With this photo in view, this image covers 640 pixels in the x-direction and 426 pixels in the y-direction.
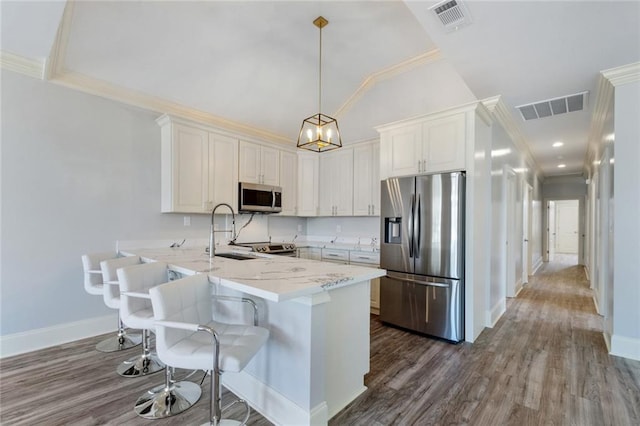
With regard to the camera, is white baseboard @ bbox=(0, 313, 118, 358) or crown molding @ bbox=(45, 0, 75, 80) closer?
crown molding @ bbox=(45, 0, 75, 80)

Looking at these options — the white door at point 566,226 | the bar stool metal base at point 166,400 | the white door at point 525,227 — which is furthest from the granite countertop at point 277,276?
the white door at point 566,226

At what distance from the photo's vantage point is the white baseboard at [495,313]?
3578 millimetres

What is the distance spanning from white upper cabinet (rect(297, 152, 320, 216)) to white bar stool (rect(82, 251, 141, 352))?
282 cm

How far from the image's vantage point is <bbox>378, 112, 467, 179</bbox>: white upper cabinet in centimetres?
313

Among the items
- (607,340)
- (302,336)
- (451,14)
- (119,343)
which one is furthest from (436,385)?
(119,343)

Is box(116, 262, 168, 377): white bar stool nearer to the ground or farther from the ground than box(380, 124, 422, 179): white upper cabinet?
nearer to the ground

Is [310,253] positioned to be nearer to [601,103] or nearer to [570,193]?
[601,103]

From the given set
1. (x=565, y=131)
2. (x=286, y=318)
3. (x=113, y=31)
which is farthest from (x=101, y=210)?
(x=565, y=131)

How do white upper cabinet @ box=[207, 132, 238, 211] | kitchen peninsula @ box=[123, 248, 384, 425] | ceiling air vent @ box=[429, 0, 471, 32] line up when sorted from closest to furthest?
kitchen peninsula @ box=[123, 248, 384, 425]
ceiling air vent @ box=[429, 0, 471, 32]
white upper cabinet @ box=[207, 132, 238, 211]

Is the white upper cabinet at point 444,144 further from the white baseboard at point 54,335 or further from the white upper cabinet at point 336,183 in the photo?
the white baseboard at point 54,335

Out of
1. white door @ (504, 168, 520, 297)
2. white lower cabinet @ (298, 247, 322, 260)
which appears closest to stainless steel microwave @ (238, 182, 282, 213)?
white lower cabinet @ (298, 247, 322, 260)

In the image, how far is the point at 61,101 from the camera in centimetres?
302

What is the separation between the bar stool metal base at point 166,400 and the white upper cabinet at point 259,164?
278cm

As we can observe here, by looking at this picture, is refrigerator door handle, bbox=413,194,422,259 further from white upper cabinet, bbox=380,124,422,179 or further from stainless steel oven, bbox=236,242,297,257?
stainless steel oven, bbox=236,242,297,257
